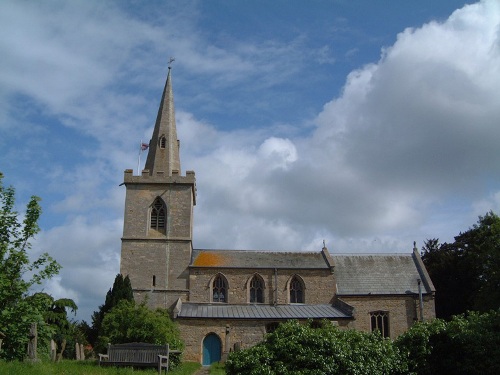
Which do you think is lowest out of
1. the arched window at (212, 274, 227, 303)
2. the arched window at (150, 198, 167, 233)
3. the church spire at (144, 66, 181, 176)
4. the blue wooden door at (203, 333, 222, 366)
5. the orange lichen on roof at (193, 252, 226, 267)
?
the blue wooden door at (203, 333, 222, 366)

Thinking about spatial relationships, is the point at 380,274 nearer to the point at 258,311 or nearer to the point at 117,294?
the point at 258,311

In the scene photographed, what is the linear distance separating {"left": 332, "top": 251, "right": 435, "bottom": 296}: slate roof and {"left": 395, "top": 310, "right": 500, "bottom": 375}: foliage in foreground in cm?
2148

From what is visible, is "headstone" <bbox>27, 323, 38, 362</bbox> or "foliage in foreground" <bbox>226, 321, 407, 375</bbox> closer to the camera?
"foliage in foreground" <bbox>226, 321, 407, 375</bbox>

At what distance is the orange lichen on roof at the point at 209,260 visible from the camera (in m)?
39.7

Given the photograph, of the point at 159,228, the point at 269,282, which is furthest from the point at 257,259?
the point at 159,228

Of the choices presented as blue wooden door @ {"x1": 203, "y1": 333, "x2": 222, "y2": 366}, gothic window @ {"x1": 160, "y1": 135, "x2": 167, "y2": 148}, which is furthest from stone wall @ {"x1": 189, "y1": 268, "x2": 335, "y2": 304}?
gothic window @ {"x1": 160, "y1": 135, "x2": 167, "y2": 148}

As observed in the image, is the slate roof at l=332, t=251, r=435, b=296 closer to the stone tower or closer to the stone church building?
the stone church building

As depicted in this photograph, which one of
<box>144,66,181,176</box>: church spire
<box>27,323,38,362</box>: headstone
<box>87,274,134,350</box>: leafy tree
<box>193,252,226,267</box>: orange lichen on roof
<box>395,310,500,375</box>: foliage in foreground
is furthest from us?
<box>144,66,181,176</box>: church spire

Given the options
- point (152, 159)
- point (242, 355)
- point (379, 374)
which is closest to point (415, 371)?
point (379, 374)

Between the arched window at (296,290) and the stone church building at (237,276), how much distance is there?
8 cm

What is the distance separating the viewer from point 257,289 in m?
40.3

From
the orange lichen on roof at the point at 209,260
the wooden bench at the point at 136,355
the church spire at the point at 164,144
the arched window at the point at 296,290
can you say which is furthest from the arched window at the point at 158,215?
the wooden bench at the point at 136,355

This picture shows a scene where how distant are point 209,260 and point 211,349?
7.14 m

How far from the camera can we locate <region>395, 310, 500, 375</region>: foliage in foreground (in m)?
17.2
